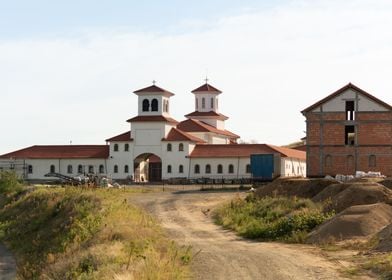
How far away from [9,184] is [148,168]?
93.6 ft

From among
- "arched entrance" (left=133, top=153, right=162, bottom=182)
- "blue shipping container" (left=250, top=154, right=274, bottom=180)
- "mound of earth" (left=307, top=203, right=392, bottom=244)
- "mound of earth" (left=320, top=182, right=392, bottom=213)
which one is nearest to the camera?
"mound of earth" (left=307, top=203, right=392, bottom=244)

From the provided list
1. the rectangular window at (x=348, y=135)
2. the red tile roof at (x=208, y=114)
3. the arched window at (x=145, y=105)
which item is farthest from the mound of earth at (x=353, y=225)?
the red tile roof at (x=208, y=114)

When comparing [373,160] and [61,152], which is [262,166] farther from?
[61,152]

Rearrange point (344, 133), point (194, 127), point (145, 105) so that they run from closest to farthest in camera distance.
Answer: point (344, 133), point (145, 105), point (194, 127)

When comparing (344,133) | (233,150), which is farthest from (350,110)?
(233,150)

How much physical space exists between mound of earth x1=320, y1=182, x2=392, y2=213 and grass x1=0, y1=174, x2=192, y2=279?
713 cm

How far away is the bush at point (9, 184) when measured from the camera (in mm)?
54388

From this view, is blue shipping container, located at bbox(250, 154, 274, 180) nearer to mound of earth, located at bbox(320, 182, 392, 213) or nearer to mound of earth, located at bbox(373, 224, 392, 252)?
mound of earth, located at bbox(320, 182, 392, 213)

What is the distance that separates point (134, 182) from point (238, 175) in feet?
36.5

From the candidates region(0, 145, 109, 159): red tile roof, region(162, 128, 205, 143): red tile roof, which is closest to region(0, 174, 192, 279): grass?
region(162, 128, 205, 143): red tile roof

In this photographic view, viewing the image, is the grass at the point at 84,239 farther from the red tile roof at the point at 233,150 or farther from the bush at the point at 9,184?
the red tile roof at the point at 233,150

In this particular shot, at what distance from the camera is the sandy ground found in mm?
28444

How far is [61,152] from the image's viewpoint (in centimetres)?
8212

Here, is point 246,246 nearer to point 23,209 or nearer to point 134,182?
point 23,209
